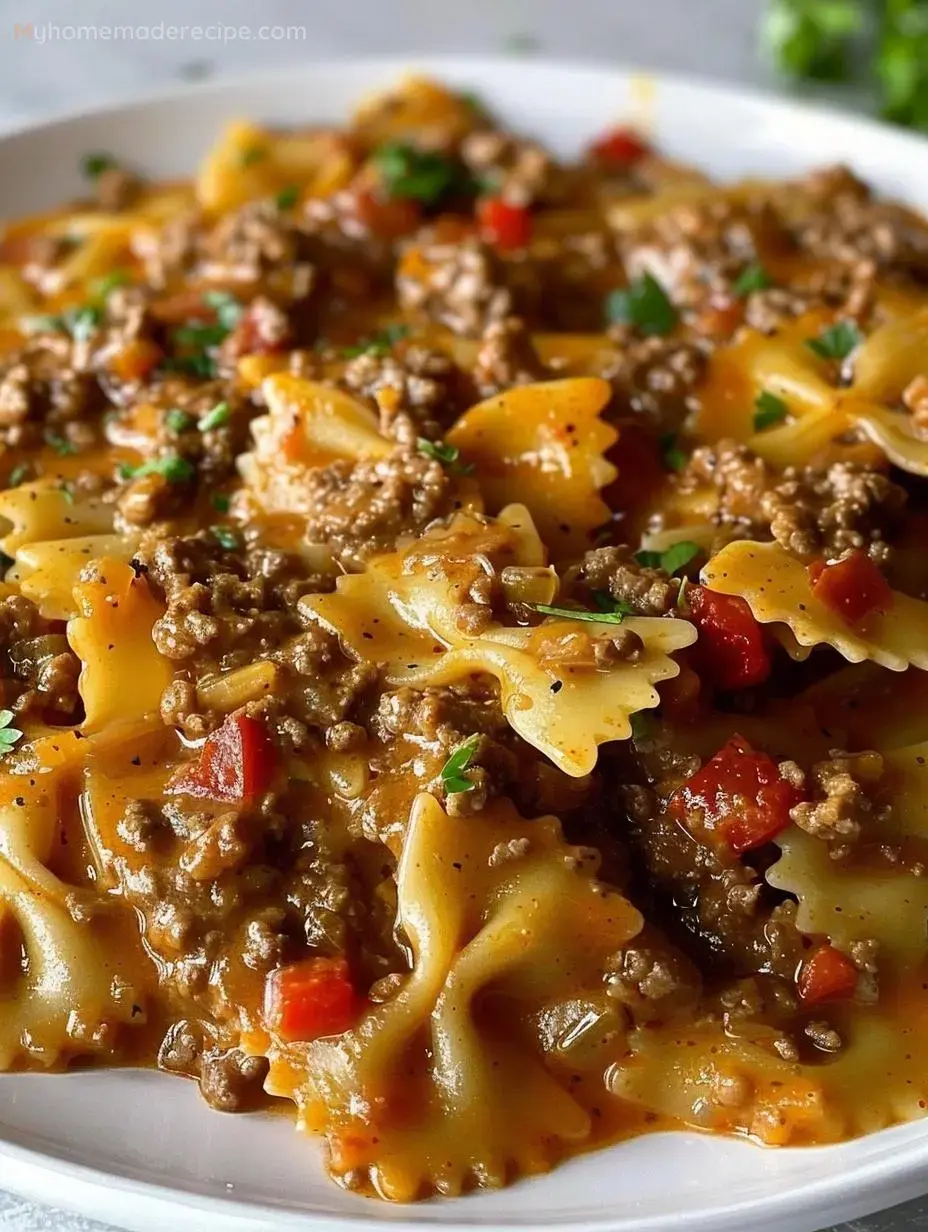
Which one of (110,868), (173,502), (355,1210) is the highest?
(173,502)

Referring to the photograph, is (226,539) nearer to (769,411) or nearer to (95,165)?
(769,411)

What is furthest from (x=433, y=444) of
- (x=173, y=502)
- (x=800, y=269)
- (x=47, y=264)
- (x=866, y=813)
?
(x=47, y=264)

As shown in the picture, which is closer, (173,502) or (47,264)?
(173,502)

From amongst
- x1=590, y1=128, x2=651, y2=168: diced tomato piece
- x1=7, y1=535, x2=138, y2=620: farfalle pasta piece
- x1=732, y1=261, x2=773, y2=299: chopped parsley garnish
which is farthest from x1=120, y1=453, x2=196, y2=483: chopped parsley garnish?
x1=590, y1=128, x2=651, y2=168: diced tomato piece

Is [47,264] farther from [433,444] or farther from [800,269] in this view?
[800,269]

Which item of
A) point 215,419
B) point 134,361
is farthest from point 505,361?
point 134,361

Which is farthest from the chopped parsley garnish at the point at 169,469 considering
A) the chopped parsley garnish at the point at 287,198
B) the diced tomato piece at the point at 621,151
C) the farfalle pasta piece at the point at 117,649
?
the diced tomato piece at the point at 621,151
